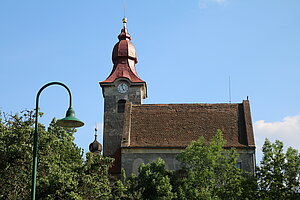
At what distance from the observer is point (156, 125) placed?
42156 mm

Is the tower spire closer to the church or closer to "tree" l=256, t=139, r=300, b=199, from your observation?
the church

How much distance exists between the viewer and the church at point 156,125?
3994 cm

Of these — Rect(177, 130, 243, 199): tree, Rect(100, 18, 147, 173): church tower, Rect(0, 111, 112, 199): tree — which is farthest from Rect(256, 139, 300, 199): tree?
Rect(100, 18, 147, 173): church tower

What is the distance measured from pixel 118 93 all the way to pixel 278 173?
66.2 ft

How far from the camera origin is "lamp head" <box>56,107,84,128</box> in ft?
52.9

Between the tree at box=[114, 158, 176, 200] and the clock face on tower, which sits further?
the clock face on tower

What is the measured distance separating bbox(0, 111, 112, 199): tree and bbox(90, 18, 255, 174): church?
11374mm

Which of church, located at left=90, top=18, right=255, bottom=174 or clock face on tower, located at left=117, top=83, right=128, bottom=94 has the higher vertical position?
clock face on tower, located at left=117, top=83, right=128, bottom=94

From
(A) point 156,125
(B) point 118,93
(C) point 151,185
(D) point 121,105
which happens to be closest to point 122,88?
(B) point 118,93

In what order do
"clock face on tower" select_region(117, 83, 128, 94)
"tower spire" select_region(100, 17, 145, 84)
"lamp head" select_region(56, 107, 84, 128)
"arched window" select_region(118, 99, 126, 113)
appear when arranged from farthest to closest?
1. "tower spire" select_region(100, 17, 145, 84)
2. "clock face on tower" select_region(117, 83, 128, 94)
3. "arched window" select_region(118, 99, 126, 113)
4. "lamp head" select_region(56, 107, 84, 128)

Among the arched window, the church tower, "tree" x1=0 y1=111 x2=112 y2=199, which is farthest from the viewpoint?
the arched window

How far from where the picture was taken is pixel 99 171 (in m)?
29.7

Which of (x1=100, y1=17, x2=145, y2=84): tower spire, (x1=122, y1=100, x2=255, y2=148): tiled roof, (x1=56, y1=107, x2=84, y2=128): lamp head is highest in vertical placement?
(x1=100, y1=17, x2=145, y2=84): tower spire

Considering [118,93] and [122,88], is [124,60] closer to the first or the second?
[122,88]
